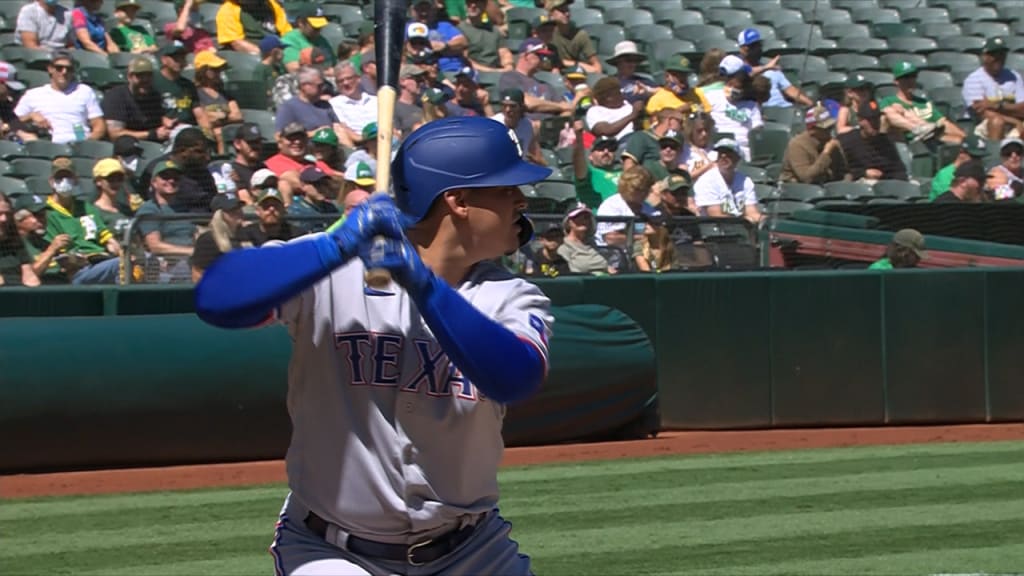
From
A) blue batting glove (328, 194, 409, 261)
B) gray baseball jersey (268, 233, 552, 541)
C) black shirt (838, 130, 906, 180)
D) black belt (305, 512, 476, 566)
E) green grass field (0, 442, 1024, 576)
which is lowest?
green grass field (0, 442, 1024, 576)

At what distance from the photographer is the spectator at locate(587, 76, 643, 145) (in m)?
12.9

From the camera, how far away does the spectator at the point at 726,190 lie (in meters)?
12.2

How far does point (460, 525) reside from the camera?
2.99 metres

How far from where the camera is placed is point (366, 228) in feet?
8.61

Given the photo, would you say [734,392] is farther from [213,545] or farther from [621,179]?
[213,545]

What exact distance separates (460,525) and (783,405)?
25.6ft

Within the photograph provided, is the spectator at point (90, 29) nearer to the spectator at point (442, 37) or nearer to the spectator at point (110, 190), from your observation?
the spectator at point (110, 190)

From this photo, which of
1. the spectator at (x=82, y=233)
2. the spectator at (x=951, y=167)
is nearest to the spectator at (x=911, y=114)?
the spectator at (x=951, y=167)

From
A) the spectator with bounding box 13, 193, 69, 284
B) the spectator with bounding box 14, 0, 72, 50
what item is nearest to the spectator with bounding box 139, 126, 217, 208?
the spectator with bounding box 13, 193, 69, 284

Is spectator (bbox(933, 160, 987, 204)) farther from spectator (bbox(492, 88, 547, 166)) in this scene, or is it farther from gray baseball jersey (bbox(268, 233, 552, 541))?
gray baseball jersey (bbox(268, 233, 552, 541))

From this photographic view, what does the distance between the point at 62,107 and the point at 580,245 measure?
4099 mm

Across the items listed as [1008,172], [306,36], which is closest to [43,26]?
[306,36]

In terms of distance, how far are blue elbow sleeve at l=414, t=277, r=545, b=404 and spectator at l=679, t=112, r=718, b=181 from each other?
980cm

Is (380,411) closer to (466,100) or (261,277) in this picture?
(261,277)
